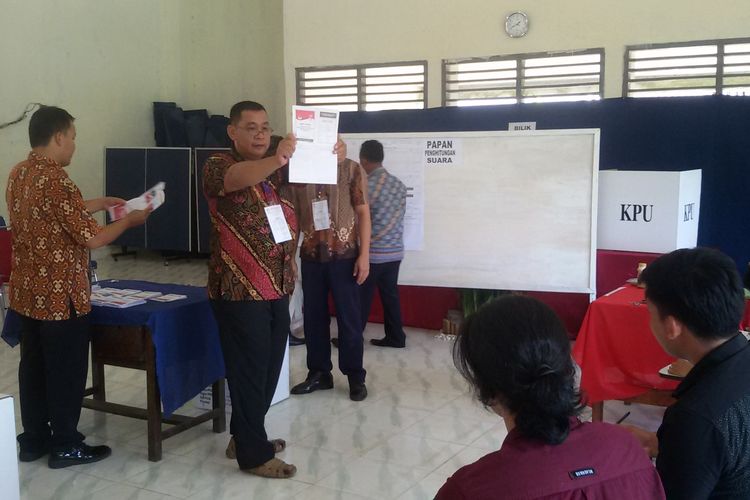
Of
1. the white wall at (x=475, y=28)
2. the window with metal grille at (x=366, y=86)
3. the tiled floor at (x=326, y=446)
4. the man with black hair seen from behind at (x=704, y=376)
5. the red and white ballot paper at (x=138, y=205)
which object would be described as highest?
the white wall at (x=475, y=28)

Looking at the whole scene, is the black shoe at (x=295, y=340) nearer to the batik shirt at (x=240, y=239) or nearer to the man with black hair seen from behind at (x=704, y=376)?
the batik shirt at (x=240, y=239)

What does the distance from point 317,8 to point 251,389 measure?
6.33 meters

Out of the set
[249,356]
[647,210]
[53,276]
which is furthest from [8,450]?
[647,210]

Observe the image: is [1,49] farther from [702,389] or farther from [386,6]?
[702,389]

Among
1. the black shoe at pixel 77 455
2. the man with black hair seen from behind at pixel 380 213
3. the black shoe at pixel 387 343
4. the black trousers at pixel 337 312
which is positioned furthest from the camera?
the black shoe at pixel 387 343

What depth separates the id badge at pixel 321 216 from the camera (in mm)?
3693

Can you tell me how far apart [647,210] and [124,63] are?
756 cm

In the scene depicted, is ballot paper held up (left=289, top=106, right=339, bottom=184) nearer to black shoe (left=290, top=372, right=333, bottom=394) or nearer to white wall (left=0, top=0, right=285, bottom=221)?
black shoe (left=290, top=372, right=333, bottom=394)

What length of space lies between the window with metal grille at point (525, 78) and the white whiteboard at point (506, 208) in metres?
3.01

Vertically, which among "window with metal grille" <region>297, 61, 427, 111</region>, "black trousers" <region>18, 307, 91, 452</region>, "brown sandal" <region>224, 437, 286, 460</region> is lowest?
"brown sandal" <region>224, 437, 286, 460</region>

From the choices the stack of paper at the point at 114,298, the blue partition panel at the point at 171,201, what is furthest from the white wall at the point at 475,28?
the stack of paper at the point at 114,298

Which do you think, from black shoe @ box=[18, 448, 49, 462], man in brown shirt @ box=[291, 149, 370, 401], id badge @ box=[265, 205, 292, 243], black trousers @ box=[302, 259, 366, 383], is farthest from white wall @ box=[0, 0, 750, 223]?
black shoe @ box=[18, 448, 49, 462]

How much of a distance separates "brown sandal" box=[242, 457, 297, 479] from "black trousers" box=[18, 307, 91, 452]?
78cm

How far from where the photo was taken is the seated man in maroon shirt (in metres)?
1.00
